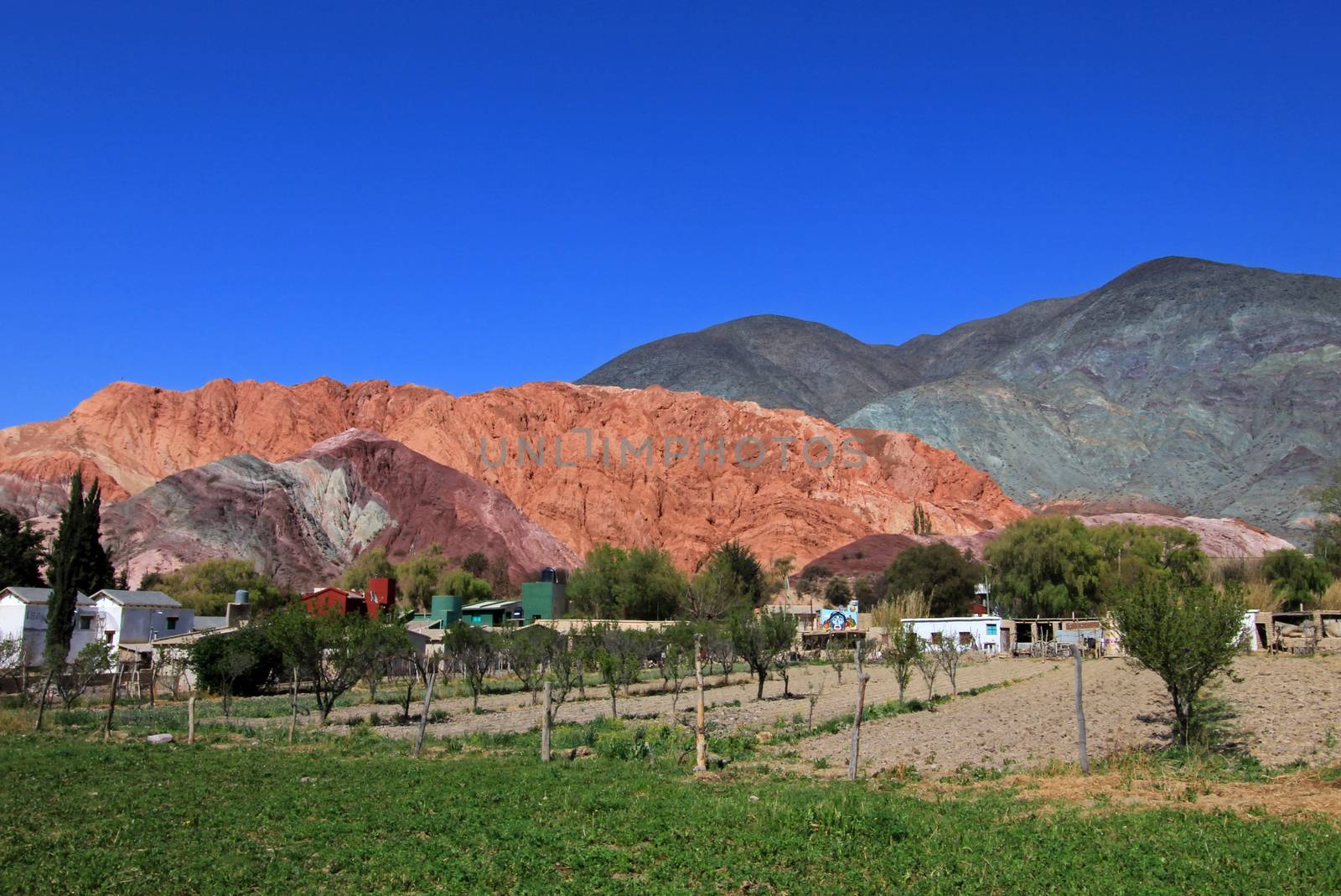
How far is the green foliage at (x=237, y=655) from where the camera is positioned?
42109 millimetres

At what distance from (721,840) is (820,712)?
64.9ft

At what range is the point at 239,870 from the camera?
418 inches

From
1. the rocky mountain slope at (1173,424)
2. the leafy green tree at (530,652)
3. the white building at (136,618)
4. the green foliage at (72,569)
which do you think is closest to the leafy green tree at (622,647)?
the leafy green tree at (530,652)

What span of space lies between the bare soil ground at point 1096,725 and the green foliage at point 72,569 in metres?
26.0

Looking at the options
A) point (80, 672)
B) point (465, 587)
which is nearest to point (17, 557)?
point (465, 587)

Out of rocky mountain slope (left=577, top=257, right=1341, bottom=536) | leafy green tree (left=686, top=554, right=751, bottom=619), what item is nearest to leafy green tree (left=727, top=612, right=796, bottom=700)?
Result: leafy green tree (left=686, top=554, right=751, bottom=619)

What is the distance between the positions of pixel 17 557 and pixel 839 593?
65.9 metres

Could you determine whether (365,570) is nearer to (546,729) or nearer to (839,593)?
(839,593)

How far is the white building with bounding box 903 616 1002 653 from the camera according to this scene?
58812 millimetres

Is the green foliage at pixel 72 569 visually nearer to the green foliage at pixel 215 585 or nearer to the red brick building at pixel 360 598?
the green foliage at pixel 215 585

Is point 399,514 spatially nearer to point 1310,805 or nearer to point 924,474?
point 924,474

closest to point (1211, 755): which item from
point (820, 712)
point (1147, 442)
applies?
point (820, 712)

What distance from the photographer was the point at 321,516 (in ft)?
355

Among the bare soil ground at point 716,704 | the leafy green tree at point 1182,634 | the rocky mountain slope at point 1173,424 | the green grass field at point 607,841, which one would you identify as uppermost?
the rocky mountain slope at point 1173,424
